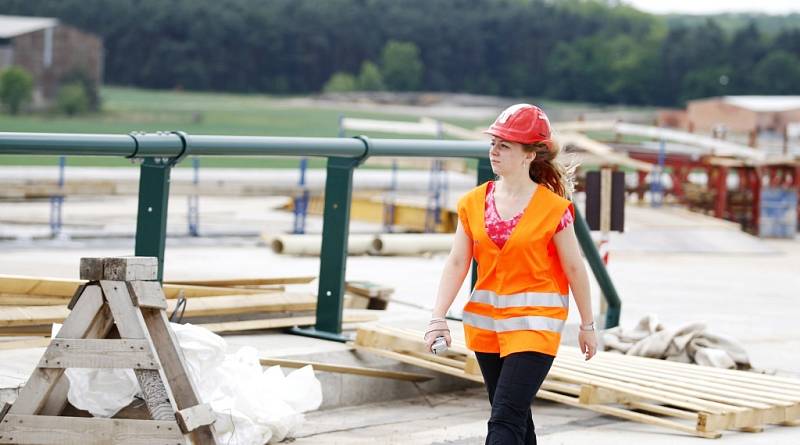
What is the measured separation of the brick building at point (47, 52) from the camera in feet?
345

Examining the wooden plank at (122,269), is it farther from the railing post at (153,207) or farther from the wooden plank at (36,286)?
the wooden plank at (36,286)

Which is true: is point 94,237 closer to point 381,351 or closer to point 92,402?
point 381,351

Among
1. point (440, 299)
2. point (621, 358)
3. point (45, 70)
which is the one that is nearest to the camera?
point (440, 299)

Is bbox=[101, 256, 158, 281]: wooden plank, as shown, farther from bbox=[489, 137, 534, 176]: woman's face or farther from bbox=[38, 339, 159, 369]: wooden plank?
bbox=[489, 137, 534, 176]: woman's face

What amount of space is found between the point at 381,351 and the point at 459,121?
339 ft

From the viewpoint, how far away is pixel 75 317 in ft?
17.8

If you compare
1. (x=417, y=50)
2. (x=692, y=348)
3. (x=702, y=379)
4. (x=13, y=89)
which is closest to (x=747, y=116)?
(x=692, y=348)

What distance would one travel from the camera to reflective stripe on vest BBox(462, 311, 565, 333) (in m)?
4.81

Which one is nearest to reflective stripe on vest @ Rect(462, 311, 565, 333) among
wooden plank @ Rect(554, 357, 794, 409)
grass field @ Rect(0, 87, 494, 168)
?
wooden plank @ Rect(554, 357, 794, 409)

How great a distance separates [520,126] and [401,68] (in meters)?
136

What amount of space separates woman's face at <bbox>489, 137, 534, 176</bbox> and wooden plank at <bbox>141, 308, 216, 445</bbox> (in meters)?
1.59

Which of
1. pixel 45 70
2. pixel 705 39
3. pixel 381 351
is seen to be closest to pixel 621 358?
pixel 381 351

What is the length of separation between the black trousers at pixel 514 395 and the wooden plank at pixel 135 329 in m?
1.41

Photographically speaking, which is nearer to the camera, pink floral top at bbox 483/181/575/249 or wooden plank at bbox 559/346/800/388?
pink floral top at bbox 483/181/575/249
